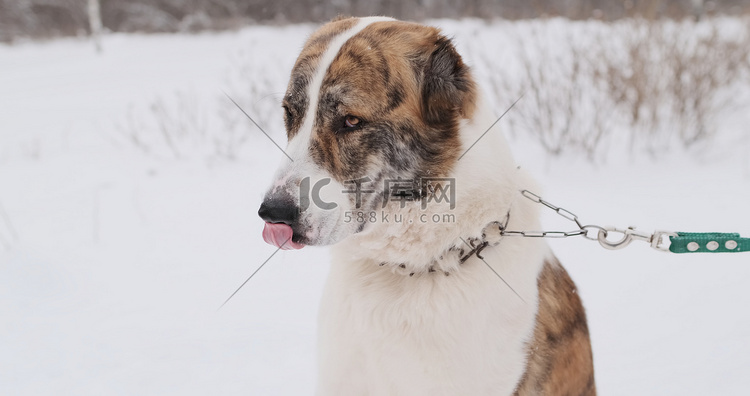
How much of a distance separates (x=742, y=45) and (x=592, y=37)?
169 centimetres

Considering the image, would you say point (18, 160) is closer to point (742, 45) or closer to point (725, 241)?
point (725, 241)

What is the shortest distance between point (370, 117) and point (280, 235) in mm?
454

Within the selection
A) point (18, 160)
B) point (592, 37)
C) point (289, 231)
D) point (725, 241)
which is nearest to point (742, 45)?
point (592, 37)

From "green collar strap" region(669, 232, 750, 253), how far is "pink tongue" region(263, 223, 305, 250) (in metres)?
1.18

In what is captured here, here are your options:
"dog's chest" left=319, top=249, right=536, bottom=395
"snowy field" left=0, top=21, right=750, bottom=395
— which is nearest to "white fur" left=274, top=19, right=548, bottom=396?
"dog's chest" left=319, top=249, right=536, bottom=395

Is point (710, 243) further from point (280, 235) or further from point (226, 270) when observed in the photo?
point (226, 270)

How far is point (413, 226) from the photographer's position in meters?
1.65

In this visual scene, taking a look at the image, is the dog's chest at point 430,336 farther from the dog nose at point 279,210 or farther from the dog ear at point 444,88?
the dog ear at point 444,88

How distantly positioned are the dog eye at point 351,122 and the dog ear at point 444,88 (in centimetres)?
22

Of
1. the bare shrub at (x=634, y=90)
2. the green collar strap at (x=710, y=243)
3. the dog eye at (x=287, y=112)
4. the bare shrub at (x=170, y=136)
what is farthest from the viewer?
the bare shrub at (x=170, y=136)

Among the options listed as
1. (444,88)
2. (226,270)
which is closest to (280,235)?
(444,88)

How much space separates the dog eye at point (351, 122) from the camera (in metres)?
1.66

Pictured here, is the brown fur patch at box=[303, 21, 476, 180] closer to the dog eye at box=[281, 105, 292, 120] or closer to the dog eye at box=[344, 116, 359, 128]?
the dog eye at box=[344, 116, 359, 128]

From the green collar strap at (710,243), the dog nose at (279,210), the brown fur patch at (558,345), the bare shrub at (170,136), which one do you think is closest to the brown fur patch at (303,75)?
the dog nose at (279,210)
